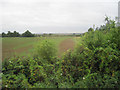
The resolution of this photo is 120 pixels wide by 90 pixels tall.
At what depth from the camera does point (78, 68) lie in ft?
11.9

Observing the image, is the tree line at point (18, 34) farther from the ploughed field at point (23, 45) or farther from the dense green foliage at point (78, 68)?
the dense green foliage at point (78, 68)

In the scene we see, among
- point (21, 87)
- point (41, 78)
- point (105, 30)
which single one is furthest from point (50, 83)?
point (105, 30)

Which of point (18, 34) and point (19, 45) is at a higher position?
point (18, 34)

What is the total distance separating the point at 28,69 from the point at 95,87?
204 centimetres

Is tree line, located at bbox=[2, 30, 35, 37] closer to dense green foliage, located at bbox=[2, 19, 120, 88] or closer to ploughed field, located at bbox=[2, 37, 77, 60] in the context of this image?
ploughed field, located at bbox=[2, 37, 77, 60]

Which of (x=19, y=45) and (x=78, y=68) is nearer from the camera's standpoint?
(x=78, y=68)

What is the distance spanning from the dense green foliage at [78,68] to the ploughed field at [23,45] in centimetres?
40

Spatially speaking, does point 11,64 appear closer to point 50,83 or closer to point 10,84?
point 10,84

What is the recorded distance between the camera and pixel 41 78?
10.7 feet

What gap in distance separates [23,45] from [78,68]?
93.0 inches

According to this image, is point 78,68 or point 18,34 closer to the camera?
point 78,68

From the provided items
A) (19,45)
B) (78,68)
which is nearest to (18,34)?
(19,45)

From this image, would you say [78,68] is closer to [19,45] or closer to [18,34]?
[19,45]

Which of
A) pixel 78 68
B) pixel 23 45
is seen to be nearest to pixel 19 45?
pixel 23 45
